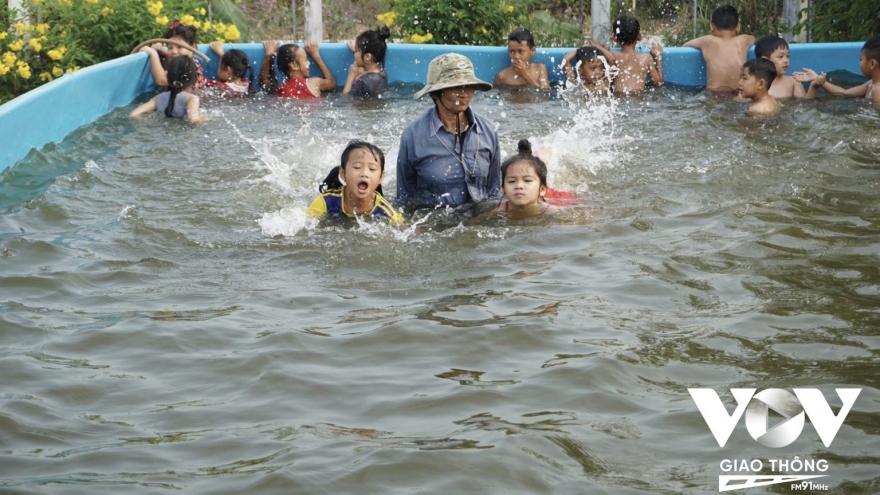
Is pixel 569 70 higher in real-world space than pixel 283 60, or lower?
lower

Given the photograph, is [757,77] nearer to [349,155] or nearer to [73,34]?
[349,155]

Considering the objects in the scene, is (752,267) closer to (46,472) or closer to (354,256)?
(354,256)

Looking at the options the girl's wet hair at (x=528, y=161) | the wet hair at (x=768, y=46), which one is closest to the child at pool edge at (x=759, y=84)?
the wet hair at (x=768, y=46)

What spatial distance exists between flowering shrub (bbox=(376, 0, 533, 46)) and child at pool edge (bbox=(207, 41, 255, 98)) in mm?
1940

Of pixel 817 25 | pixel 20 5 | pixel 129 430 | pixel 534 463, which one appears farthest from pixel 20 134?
pixel 817 25

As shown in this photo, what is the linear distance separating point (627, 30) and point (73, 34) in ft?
19.5

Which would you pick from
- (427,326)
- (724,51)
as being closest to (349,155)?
(427,326)

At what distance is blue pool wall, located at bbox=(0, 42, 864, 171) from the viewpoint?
9.65 metres

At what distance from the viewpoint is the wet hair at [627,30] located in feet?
38.1

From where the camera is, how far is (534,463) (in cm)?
399

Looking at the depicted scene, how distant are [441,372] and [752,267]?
2.14 meters

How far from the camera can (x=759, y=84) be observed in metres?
10.2

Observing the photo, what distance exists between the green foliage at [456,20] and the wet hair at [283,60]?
4.97 feet

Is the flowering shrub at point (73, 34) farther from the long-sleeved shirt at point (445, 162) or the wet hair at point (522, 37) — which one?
the long-sleeved shirt at point (445, 162)
